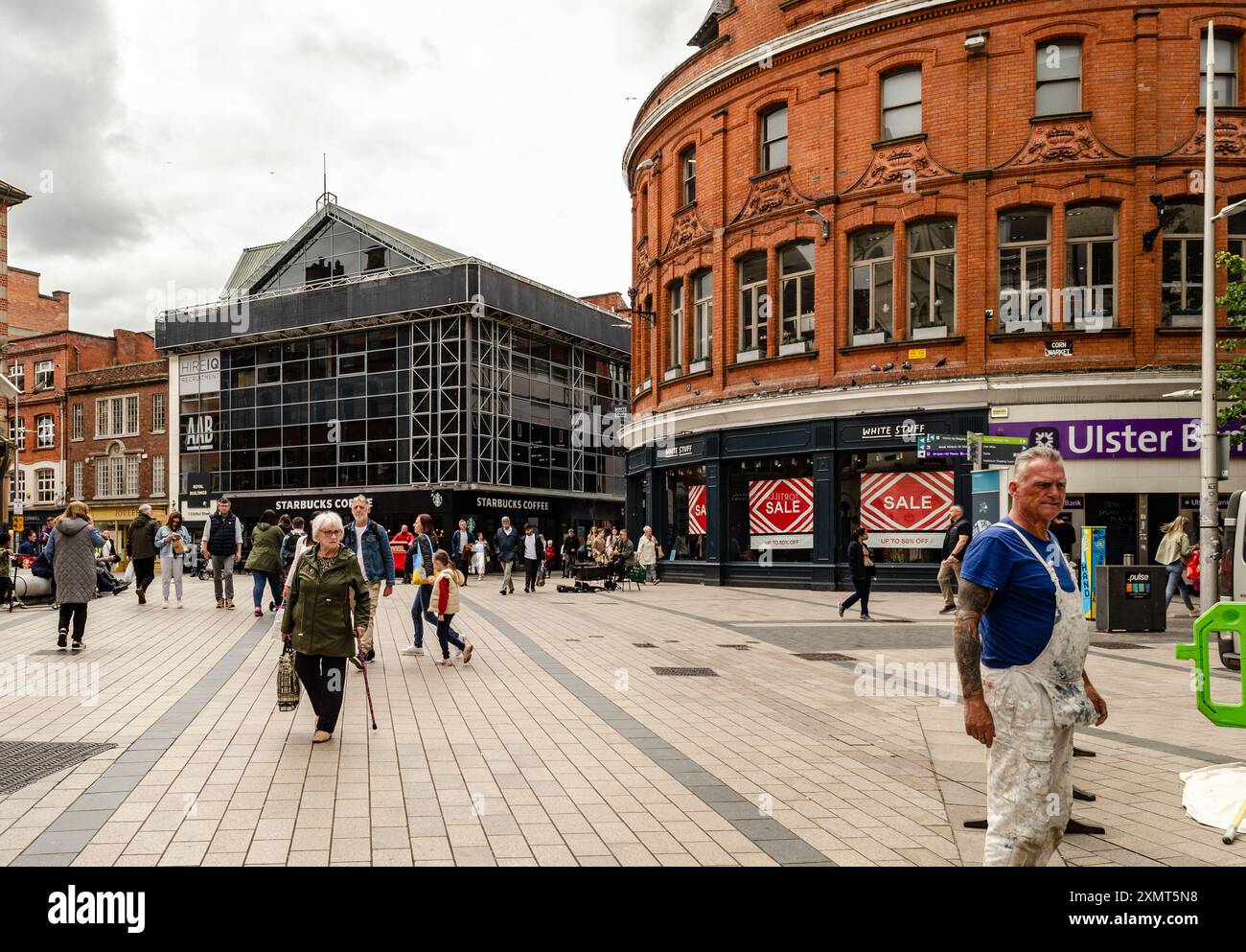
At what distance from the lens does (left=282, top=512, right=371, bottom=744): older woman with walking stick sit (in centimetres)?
739

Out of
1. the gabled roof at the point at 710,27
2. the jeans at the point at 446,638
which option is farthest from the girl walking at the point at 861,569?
the gabled roof at the point at 710,27

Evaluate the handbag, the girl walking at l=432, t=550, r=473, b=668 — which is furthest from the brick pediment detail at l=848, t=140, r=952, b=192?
the handbag

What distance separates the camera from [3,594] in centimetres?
1861

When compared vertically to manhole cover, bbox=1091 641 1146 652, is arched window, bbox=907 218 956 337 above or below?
above

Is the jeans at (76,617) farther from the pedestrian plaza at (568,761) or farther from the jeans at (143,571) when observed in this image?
the jeans at (143,571)

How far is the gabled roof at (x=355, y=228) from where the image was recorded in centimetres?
4612

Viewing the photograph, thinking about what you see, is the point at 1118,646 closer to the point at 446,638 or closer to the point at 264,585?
the point at 446,638

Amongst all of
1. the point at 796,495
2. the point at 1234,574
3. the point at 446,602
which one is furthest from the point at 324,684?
the point at 796,495

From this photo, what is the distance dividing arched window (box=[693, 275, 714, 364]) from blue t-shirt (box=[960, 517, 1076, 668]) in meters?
24.0

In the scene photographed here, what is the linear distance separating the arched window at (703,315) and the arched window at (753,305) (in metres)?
1.20

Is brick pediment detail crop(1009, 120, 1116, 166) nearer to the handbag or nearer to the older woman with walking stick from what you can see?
the older woman with walking stick

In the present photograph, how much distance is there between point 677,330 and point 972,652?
1029 inches
